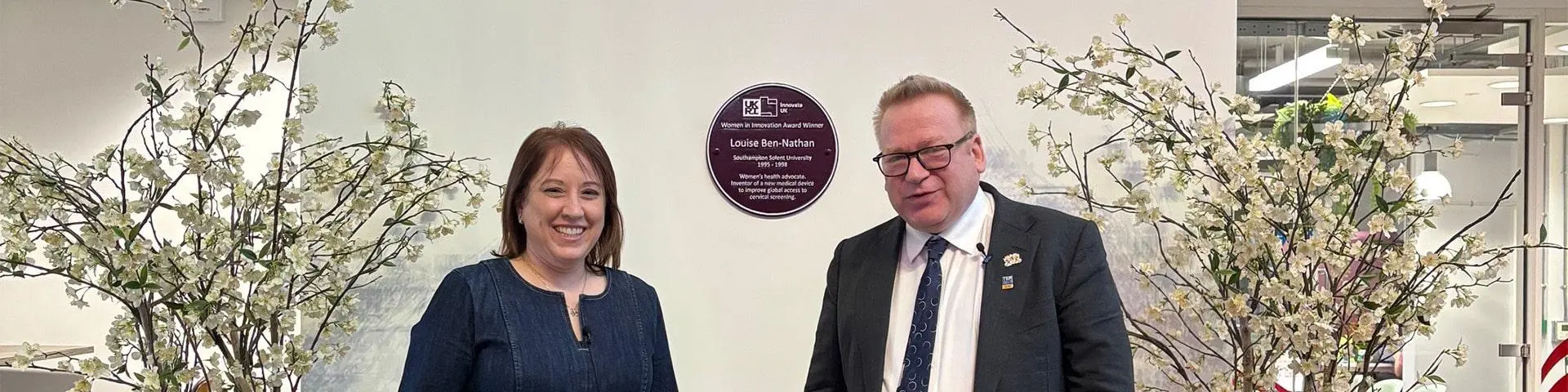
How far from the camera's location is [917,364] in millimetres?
1964

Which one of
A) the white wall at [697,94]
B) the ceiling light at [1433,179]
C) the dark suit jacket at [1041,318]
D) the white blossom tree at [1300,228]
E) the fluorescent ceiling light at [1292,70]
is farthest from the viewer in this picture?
the ceiling light at [1433,179]

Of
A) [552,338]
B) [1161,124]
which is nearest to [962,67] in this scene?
[1161,124]

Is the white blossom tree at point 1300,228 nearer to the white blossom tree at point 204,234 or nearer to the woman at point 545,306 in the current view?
the woman at point 545,306

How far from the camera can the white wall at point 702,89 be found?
9.31ft

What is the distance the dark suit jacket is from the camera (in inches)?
74.7

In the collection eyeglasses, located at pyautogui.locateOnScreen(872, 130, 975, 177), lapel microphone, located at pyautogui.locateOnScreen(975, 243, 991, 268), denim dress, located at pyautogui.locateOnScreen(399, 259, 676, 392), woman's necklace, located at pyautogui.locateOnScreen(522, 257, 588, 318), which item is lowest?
denim dress, located at pyautogui.locateOnScreen(399, 259, 676, 392)

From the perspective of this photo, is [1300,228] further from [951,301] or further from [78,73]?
[78,73]

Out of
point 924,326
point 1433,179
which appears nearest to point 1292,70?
point 1433,179

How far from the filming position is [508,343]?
1.97 meters

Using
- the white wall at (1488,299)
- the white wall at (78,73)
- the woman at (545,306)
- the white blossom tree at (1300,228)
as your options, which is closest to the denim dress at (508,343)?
the woman at (545,306)

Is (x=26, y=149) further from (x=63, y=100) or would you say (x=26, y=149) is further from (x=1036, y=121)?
(x=63, y=100)

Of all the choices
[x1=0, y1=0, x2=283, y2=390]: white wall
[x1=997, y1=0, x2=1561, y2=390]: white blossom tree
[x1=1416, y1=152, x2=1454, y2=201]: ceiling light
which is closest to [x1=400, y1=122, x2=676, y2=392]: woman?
[x1=997, y1=0, x2=1561, y2=390]: white blossom tree

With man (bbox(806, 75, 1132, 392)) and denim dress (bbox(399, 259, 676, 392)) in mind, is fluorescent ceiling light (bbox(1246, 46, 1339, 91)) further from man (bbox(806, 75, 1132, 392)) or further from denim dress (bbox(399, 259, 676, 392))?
denim dress (bbox(399, 259, 676, 392))

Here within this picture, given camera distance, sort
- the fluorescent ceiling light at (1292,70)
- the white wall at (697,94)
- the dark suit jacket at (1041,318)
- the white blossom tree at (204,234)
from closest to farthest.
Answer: the dark suit jacket at (1041,318), the white blossom tree at (204,234), the white wall at (697,94), the fluorescent ceiling light at (1292,70)
